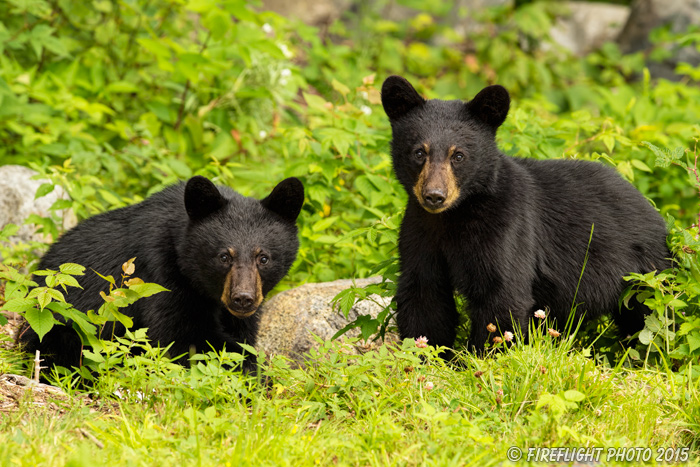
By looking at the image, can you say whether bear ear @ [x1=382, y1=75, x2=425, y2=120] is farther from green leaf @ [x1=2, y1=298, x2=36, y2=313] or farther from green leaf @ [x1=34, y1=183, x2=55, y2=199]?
green leaf @ [x1=34, y1=183, x2=55, y2=199]

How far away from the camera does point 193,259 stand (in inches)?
161

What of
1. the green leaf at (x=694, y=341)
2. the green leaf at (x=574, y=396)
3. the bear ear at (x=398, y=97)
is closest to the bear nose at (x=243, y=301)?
the bear ear at (x=398, y=97)

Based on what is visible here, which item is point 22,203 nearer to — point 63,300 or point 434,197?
point 63,300

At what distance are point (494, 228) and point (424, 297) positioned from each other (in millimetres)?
520

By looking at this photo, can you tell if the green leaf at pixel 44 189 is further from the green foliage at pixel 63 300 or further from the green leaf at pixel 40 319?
the green leaf at pixel 40 319

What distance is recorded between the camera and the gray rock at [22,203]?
18.6 feet

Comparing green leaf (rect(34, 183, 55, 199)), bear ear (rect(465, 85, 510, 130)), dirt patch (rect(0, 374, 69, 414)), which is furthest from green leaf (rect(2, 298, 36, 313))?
bear ear (rect(465, 85, 510, 130))

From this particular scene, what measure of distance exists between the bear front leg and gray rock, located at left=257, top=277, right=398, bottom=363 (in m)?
0.56

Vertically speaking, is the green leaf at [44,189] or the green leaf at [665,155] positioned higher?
the green leaf at [665,155]

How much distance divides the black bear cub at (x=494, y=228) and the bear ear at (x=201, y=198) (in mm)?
985

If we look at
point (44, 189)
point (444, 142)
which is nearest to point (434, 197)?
point (444, 142)

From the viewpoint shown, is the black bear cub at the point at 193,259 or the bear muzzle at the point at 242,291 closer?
the bear muzzle at the point at 242,291

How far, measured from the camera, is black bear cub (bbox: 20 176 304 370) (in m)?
4.04

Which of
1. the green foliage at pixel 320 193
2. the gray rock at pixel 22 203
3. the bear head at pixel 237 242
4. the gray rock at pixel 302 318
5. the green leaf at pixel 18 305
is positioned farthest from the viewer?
the gray rock at pixel 22 203
